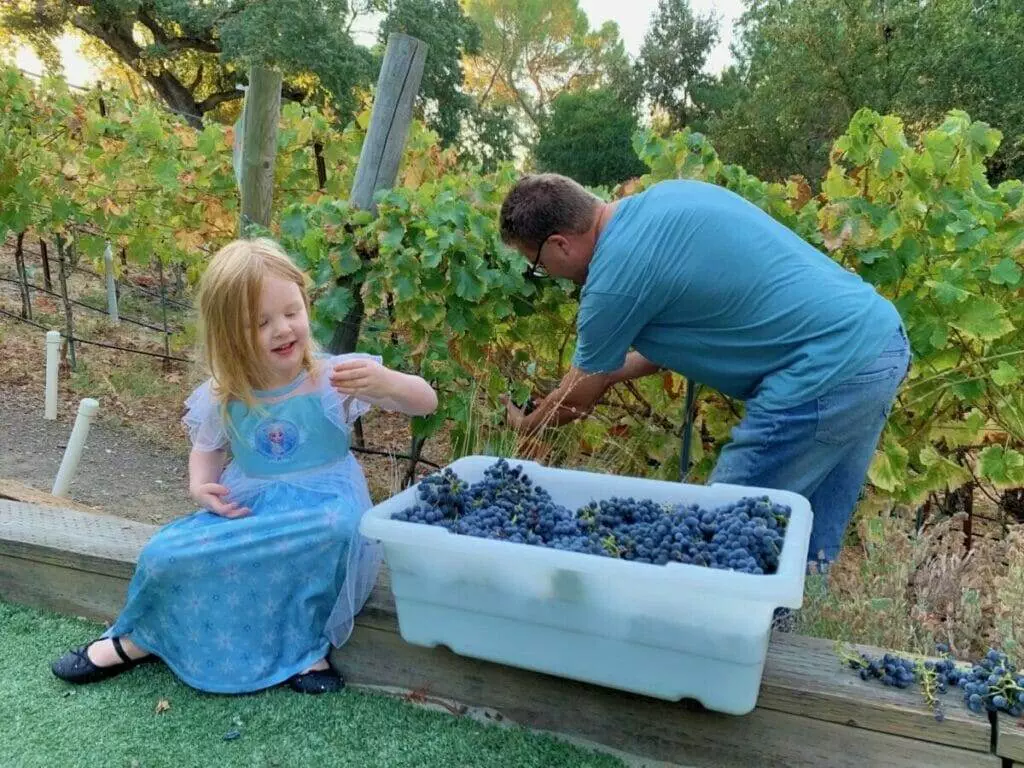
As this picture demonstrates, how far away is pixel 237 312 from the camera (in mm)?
1973

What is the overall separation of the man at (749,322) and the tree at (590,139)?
2814cm

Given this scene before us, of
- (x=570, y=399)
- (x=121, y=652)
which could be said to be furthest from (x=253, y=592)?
(x=570, y=399)

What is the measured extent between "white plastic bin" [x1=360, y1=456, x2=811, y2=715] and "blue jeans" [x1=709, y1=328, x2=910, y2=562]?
1.10ft

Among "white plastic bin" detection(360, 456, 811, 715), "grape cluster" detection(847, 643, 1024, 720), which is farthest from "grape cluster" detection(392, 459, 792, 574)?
"grape cluster" detection(847, 643, 1024, 720)

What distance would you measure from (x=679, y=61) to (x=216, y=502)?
1334 inches

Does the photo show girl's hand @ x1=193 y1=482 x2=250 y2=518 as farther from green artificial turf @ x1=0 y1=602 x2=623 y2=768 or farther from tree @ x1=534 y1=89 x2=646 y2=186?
tree @ x1=534 y1=89 x2=646 y2=186

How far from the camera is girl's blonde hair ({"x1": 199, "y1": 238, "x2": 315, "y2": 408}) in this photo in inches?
77.2

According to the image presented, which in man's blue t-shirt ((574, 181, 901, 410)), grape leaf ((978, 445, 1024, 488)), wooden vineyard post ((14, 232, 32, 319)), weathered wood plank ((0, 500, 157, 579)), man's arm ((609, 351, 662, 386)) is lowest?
wooden vineyard post ((14, 232, 32, 319))

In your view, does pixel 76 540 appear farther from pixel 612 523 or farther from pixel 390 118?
pixel 390 118

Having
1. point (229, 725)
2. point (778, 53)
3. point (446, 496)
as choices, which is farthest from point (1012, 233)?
point (778, 53)

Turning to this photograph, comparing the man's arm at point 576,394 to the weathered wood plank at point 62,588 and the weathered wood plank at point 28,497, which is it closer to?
the weathered wood plank at point 62,588

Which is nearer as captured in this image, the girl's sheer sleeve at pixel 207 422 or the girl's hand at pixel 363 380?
the girl's hand at pixel 363 380

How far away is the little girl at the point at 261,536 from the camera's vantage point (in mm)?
1933

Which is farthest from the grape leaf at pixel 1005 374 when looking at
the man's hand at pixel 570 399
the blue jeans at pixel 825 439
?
the man's hand at pixel 570 399
